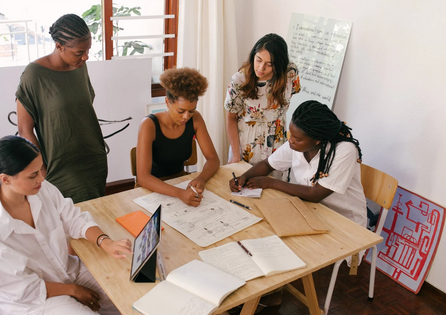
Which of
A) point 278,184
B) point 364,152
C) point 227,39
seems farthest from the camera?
point 227,39

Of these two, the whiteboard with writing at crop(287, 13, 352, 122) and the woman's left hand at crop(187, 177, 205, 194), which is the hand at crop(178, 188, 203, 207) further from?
the whiteboard with writing at crop(287, 13, 352, 122)

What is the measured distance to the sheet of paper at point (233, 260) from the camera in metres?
1.50

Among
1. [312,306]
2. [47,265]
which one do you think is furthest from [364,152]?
[47,265]

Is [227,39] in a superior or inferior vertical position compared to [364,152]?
superior

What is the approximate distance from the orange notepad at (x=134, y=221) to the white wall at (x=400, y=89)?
1.70 meters

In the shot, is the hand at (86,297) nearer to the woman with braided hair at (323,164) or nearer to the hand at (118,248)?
the hand at (118,248)

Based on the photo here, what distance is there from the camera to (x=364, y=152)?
289 cm

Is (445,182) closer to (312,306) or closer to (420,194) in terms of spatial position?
(420,194)

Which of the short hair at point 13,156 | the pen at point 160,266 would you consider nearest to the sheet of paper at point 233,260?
the pen at point 160,266

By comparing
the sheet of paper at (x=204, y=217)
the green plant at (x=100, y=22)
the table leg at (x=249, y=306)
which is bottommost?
the table leg at (x=249, y=306)

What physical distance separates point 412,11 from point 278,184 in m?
1.34

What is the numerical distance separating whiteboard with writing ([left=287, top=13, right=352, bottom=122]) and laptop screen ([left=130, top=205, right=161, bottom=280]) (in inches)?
77.7

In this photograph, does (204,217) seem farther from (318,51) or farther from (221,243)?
(318,51)

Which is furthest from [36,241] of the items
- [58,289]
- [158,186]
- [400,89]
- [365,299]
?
[400,89]
